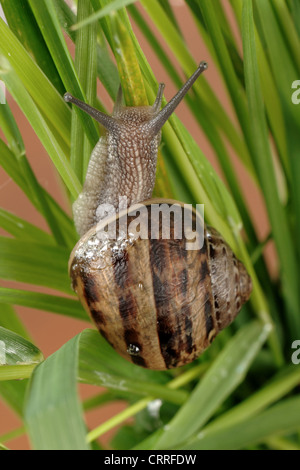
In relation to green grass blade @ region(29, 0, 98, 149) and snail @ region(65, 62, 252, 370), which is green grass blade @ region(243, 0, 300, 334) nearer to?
snail @ region(65, 62, 252, 370)

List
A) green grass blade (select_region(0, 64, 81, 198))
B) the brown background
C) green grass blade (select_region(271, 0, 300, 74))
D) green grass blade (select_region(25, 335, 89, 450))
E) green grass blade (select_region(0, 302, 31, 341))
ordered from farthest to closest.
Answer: the brown background < green grass blade (select_region(0, 302, 31, 341)) < green grass blade (select_region(271, 0, 300, 74)) < green grass blade (select_region(0, 64, 81, 198)) < green grass blade (select_region(25, 335, 89, 450))

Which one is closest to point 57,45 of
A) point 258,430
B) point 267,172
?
point 267,172

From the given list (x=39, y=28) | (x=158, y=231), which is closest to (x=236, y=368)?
(x=158, y=231)

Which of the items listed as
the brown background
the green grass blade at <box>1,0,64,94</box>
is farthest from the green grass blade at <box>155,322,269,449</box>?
the brown background

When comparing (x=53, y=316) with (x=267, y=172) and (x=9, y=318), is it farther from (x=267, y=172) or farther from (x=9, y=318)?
(x=267, y=172)

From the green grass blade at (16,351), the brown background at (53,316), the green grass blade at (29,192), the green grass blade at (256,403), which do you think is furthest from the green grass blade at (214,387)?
the brown background at (53,316)

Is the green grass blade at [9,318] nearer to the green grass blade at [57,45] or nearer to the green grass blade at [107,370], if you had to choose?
the green grass blade at [107,370]

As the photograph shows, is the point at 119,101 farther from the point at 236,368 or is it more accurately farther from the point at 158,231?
the point at 236,368
